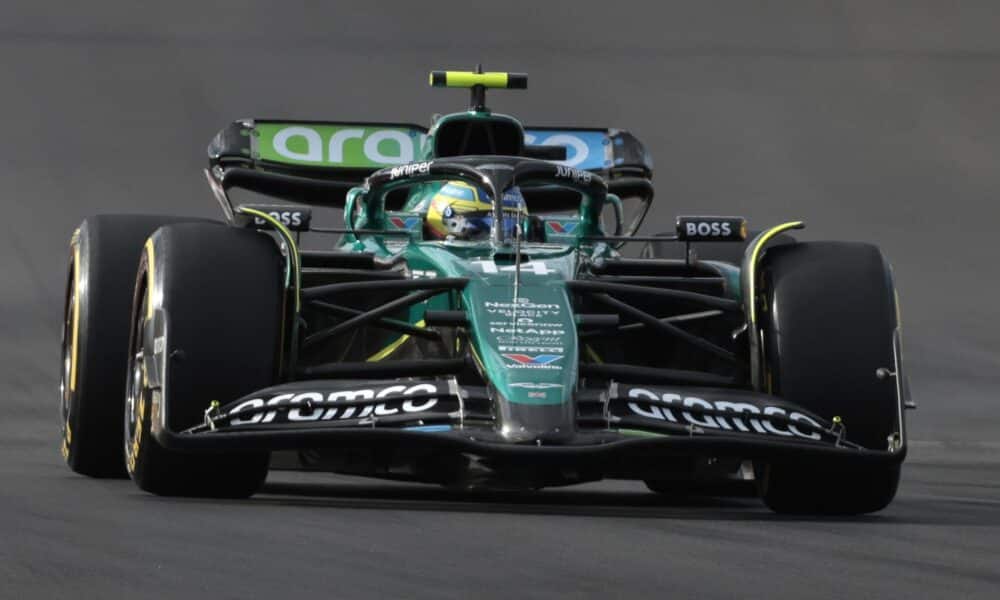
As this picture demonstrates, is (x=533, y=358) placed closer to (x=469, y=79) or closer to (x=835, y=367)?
(x=835, y=367)

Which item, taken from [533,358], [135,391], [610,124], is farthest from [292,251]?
[610,124]

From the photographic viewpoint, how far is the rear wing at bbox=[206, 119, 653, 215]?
1315 cm

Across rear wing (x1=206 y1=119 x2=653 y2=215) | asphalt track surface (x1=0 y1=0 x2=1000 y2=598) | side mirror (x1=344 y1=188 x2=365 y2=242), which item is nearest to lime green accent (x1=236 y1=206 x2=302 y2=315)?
asphalt track surface (x1=0 y1=0 x2=1000 y2=598)

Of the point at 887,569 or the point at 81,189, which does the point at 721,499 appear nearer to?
the point at 887,569

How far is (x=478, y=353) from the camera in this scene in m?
8.77

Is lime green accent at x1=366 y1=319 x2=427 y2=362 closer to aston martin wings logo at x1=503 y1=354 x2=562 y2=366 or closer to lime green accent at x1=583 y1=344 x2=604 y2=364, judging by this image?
lime green accent at x1=583 y1=344 x2=604 y2=364

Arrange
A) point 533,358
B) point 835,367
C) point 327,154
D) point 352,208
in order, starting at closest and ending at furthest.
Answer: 1. point 533,358
2. point 835,367
3. point 352,208
4. point 327,154

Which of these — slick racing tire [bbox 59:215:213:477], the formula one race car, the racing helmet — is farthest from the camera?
slick racing tire [bbox 59:215:213:477]

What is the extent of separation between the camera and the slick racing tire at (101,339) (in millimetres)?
10516

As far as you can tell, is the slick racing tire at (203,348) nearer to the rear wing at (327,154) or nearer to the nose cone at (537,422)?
the nose cone at (537,422)

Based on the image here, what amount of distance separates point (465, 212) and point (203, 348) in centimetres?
220

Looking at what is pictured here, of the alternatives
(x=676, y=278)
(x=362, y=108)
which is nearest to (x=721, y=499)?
(x=676, y=278)

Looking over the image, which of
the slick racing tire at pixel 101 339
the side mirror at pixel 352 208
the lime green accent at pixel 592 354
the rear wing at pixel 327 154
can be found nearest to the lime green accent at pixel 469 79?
the rear wing at pixel 327 154

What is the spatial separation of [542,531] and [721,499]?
377 cm
